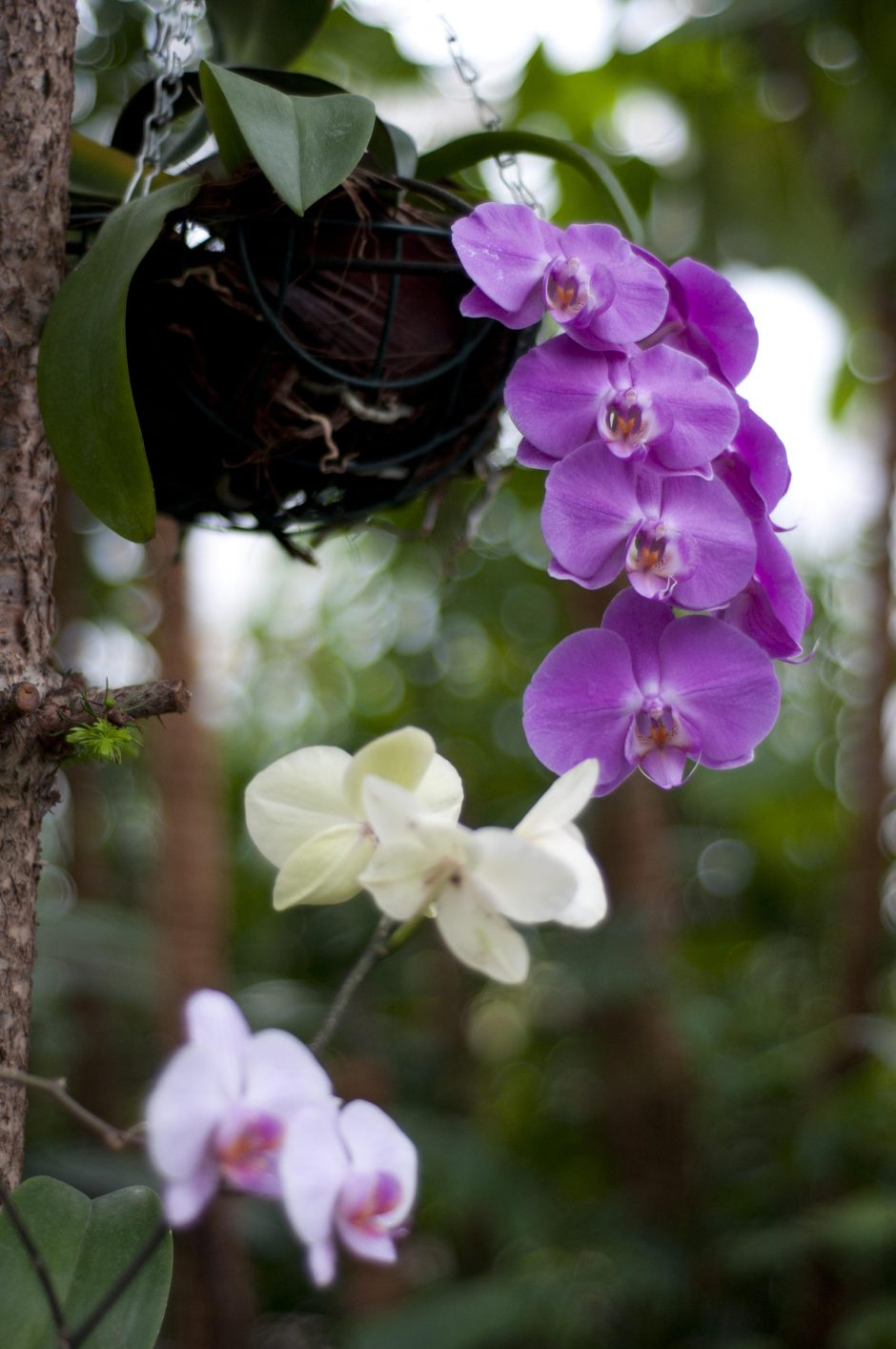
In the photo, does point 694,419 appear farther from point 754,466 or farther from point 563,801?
point 563,801

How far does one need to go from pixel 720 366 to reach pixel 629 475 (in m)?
0.08

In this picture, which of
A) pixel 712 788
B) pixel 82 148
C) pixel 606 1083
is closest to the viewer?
pixel 82 148

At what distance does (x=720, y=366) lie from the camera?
476mm

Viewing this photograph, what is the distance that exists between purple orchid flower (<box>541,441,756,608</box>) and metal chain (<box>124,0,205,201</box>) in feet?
0.90

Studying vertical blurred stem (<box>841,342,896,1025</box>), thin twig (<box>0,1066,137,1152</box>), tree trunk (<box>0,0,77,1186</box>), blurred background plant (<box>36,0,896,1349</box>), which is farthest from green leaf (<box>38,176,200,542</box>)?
vertical blurred stem (<box>841,342,896,1025</box>)

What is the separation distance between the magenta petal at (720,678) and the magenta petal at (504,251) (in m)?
0.15

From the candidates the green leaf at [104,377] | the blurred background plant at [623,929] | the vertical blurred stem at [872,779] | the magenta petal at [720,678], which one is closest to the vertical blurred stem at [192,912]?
the blurred background plant at [623,929]

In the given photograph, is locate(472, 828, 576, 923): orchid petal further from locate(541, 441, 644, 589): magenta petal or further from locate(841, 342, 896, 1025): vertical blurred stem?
locate(841, 342, 896, 1025): vertical blurred stem

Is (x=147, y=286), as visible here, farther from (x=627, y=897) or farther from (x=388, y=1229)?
(x=627, y=897)

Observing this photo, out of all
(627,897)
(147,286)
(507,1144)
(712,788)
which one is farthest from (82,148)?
(507,1144)

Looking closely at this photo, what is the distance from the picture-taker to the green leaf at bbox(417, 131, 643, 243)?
57 cm

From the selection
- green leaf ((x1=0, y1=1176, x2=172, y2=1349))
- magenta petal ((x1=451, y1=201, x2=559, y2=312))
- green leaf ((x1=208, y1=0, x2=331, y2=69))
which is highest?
green leaf ((x1=208, y1=0, x2=331, y2=69))

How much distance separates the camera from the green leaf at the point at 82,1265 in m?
0.35

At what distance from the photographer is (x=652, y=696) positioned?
41 cm
